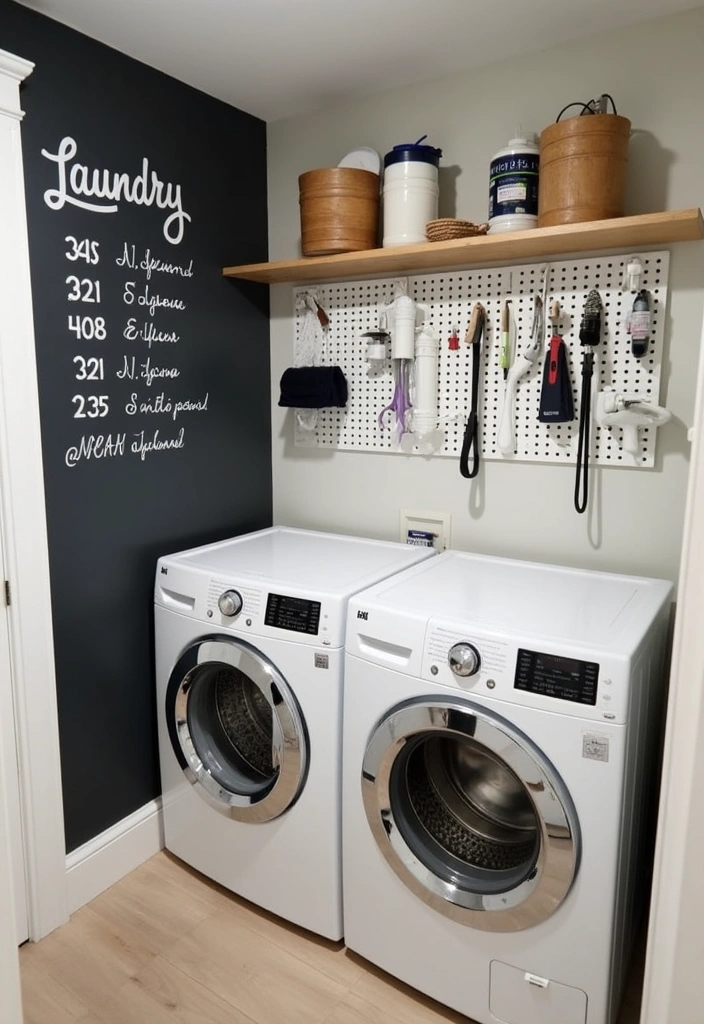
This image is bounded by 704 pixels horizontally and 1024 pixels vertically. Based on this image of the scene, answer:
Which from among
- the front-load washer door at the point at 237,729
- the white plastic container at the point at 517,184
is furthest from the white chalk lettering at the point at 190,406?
the white plastic container at the point at 517,184

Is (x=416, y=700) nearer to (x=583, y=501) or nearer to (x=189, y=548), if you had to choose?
(x=583, y=501)

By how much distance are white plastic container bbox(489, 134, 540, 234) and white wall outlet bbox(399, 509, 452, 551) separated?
2.92 ft

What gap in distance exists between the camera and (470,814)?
5.77 ft

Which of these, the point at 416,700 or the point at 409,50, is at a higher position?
the point at 409,50

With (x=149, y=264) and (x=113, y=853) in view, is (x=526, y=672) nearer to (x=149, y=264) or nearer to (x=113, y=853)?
(x=113, y=853)

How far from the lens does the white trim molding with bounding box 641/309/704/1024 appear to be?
0.68m

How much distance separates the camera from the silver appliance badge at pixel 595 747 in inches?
54.6

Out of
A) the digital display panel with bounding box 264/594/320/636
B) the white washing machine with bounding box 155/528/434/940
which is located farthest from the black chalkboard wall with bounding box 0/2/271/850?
the digital display panel with bounding box 264/594/320/636

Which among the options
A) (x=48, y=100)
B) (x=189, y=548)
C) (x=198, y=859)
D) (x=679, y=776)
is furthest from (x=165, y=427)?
(x=679, y=776)

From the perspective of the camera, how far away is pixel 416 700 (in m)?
1.60

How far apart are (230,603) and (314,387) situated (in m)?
0.84

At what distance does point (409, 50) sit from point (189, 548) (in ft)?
5.23

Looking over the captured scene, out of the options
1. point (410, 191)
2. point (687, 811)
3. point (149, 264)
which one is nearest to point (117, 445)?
point (149, 264)

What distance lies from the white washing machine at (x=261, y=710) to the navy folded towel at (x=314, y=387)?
0.47m
